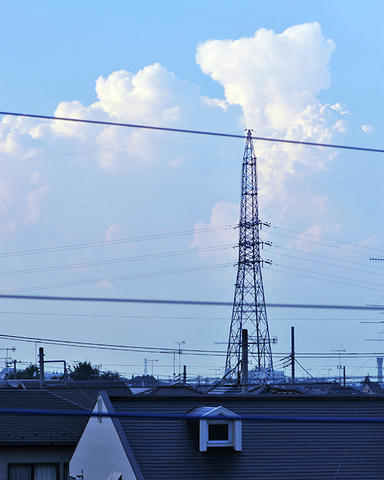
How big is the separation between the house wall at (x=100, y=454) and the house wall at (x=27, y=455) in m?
0.78

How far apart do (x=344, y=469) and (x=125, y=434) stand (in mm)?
4435

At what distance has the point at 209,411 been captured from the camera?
51.5 ft

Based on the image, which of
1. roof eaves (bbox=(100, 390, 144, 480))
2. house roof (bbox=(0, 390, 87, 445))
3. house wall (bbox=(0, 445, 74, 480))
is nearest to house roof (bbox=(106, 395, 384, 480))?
roof eaves (bbox=(100, 390, 144, 480))

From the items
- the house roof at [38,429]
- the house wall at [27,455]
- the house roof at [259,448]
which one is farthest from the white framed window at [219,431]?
the house wall at [27,455]

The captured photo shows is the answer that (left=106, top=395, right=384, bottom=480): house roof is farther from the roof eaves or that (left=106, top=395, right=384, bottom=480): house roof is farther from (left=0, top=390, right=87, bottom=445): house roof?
(left=0, top=390, right=87, bottom=445): house roof

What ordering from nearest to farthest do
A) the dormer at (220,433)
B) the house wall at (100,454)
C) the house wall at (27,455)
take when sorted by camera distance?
the dormer at (220,433) < the house wall at (100,454) < the house wall at (27,455)

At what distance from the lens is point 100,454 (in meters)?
17.4

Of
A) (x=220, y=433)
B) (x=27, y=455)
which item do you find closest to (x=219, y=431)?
(x=220, y=433)

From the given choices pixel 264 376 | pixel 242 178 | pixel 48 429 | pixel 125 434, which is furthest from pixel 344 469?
pixel 242 178

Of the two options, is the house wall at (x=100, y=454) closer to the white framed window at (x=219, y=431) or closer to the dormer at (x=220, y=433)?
the dormer at (x=220, y=433)

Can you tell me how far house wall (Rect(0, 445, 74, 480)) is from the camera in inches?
755

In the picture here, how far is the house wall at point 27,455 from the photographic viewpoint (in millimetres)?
19188

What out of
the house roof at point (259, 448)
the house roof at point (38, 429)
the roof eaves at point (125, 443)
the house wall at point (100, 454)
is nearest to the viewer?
the roof eaves at point (125, 443)

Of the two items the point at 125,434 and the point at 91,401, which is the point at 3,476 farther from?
the point at 91,401
